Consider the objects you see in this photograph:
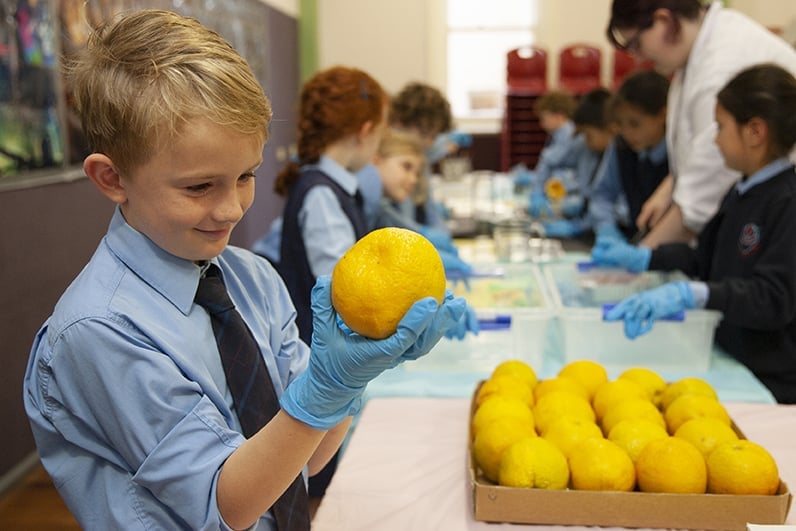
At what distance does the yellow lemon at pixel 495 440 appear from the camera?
3.47 feet

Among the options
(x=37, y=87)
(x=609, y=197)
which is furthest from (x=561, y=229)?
(x=37, y=87)

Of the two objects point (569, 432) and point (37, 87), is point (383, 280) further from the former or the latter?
point (37, 87)

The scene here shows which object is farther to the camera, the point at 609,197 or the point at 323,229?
the point at 609,197

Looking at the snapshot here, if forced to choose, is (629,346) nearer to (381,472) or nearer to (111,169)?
(381,472)

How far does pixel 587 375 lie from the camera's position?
4.38 ft

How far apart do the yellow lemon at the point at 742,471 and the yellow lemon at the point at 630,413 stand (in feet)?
0.51

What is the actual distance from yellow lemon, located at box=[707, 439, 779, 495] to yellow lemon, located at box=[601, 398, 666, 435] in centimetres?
16

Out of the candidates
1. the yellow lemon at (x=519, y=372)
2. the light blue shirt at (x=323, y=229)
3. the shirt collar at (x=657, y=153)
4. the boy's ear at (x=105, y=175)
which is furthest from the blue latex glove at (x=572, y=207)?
the boy's ear at (x=105, y=175)

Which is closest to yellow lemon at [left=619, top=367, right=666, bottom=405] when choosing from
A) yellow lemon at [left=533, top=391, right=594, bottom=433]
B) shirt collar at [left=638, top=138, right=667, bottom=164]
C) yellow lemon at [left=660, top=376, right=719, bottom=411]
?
yellow lemon at [left=660, top=376, right=719, bottom=411]

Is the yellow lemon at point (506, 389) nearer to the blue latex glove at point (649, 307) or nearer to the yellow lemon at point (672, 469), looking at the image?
the yellow lemon at point (672, 469)

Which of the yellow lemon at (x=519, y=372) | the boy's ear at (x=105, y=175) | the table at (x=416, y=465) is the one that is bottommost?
the table at (x=416, y=465)

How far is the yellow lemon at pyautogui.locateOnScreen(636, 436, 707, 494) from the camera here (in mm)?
972

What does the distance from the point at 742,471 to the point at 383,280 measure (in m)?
0.62

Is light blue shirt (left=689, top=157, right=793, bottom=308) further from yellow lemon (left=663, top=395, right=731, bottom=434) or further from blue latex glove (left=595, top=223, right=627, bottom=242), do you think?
blue latex glove (left=595, top=223, right=627, bottom=242)
